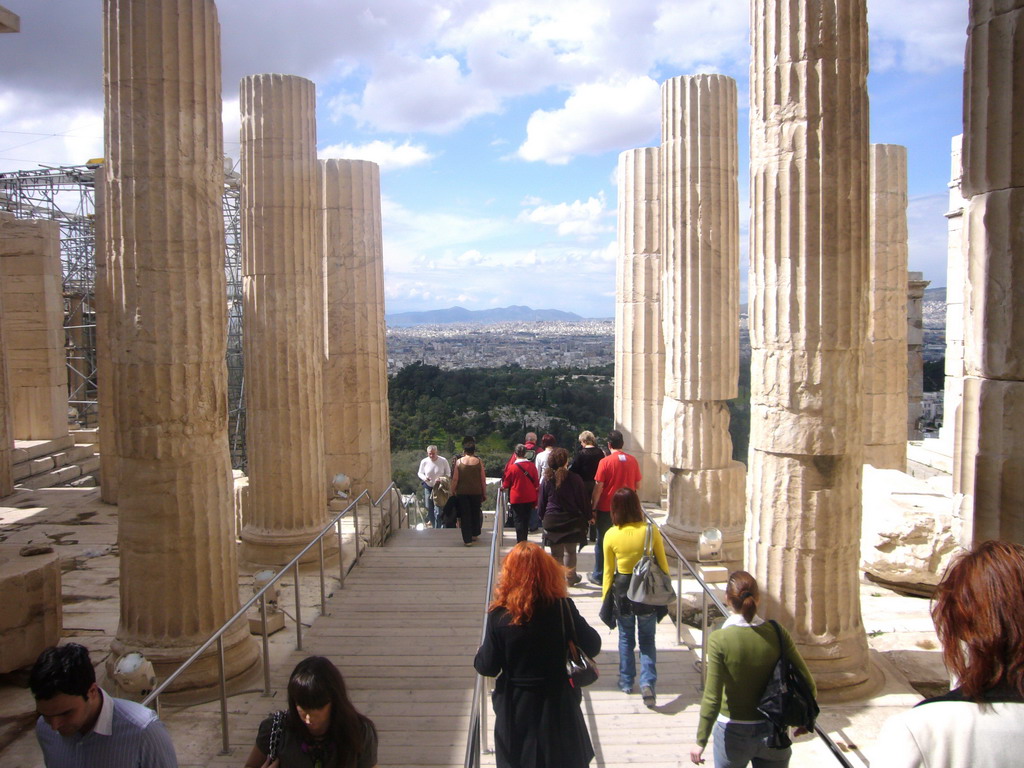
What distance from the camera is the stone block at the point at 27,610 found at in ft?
24.7

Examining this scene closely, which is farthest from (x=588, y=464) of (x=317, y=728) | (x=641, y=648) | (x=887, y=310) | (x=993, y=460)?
(x=887, y=310)

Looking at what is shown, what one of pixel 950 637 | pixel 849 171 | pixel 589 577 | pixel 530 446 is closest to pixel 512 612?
pixel 950 637

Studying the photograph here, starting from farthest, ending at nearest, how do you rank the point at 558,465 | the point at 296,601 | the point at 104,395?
the point at 104,395, the point at 558,465, the point at 296,601

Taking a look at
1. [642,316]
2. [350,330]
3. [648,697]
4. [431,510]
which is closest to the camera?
[648,697]

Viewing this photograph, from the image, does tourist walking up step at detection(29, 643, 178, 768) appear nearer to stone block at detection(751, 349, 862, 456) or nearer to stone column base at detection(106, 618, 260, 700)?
stone column base at detection(106, 618, 260, 700)

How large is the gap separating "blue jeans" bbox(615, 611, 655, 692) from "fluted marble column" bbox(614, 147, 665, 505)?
26.4 feet

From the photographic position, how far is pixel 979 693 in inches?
84.1

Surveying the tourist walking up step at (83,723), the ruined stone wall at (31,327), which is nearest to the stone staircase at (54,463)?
the ruined stone wall at (31,327)

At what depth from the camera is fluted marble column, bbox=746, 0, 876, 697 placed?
671cm

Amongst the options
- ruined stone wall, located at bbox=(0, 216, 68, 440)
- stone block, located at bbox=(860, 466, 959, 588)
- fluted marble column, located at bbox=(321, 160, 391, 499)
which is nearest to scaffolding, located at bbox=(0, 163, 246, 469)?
ruined stone wall, located at bbox=(0, 216, 68, 440)

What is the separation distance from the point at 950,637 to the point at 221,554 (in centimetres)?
661

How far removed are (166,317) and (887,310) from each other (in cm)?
1309

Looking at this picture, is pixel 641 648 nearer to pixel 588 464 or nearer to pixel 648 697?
pixel 648 697

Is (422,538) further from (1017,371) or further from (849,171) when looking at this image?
(1017,371)
